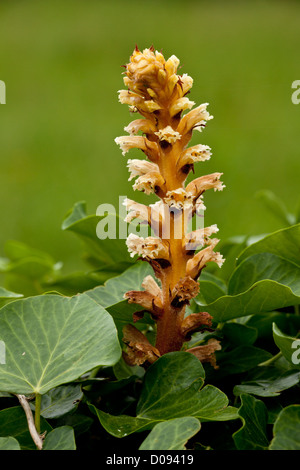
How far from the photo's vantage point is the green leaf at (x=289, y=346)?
0.64 metres

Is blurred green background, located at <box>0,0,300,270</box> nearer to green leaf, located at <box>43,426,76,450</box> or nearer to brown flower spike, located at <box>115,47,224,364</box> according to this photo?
brown flower spike, located at <box>115,47,224,364</box>

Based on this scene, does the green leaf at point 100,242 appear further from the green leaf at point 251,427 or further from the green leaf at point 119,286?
Answer: the green leaf at point 251,427

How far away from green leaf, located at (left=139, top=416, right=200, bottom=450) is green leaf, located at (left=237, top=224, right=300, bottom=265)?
31cm

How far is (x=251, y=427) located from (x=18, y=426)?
0.24 meters

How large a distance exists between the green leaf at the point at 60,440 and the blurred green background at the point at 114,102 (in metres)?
2.16

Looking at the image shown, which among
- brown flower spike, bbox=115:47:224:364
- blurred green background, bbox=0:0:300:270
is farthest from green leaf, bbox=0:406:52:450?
blurred green background, bbox=0:0:300:270

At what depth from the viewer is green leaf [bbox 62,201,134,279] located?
35.8 inches

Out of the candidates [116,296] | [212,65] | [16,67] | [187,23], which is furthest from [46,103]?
[116,296]

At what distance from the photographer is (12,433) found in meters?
0.62

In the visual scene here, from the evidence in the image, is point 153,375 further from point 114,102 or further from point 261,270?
point 114,102

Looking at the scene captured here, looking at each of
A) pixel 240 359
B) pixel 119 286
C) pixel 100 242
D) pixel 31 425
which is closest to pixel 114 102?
pixel 100 242

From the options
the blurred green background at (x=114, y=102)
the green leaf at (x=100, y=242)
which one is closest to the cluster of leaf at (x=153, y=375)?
the green leaf at (x=100, y=242)

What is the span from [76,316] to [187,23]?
7.08m

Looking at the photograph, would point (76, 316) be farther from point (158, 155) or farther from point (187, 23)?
point (187, 23)
